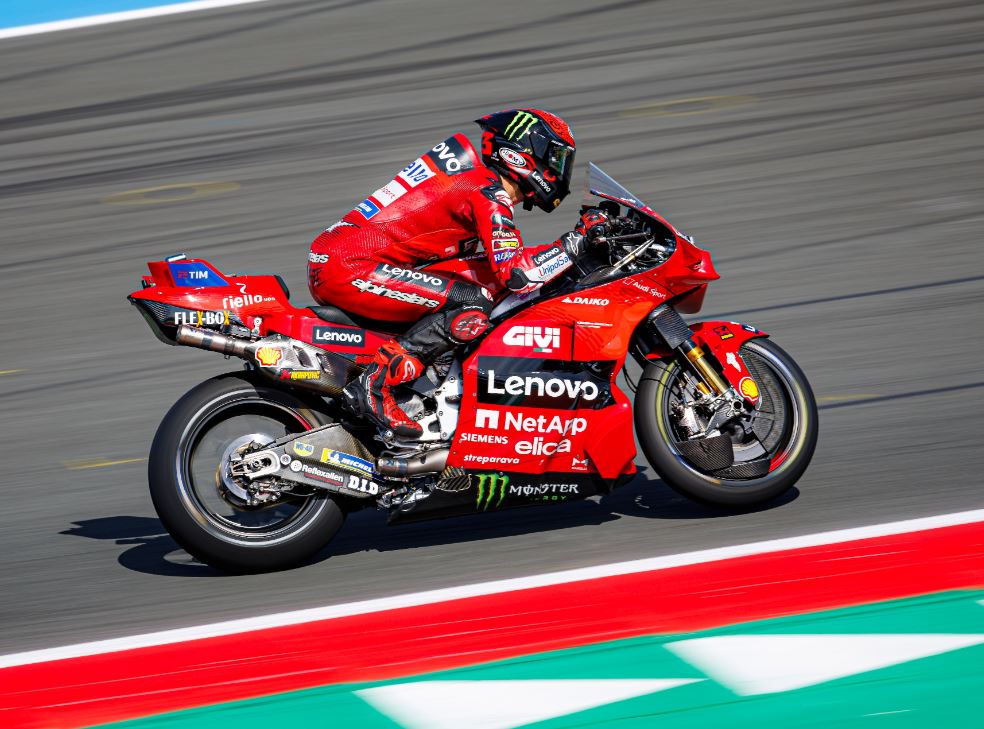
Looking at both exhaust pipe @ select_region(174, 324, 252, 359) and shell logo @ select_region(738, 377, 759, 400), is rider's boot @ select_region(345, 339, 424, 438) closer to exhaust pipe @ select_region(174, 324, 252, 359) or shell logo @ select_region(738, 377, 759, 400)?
exhaust pipe @ select_region(174, 324, 252, 359)

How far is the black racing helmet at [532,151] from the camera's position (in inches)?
235

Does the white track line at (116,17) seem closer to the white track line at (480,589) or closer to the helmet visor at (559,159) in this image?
the helmet visor at (559,159)

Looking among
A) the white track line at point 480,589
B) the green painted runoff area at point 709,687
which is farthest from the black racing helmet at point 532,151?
the green painted runoff area at point 709,687

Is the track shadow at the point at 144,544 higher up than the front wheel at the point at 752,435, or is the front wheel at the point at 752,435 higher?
the front wheel at the point at 752,435

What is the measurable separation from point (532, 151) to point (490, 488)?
149 centimetres

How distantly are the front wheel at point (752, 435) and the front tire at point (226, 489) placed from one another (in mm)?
1455

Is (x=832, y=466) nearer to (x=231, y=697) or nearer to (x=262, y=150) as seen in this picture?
(x=231, y=697)

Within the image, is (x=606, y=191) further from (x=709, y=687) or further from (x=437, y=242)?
(x=709, y=687)

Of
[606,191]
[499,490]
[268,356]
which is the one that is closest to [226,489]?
[268,356]

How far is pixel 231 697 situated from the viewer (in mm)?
4766

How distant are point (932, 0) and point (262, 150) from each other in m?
7.70

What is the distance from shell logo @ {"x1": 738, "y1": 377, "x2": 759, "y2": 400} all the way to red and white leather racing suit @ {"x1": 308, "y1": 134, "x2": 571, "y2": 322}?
0.96 m

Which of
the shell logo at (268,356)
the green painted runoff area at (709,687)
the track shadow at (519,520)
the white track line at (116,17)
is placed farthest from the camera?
the white track line at (116,17)

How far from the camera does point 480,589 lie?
5539 millimetres
